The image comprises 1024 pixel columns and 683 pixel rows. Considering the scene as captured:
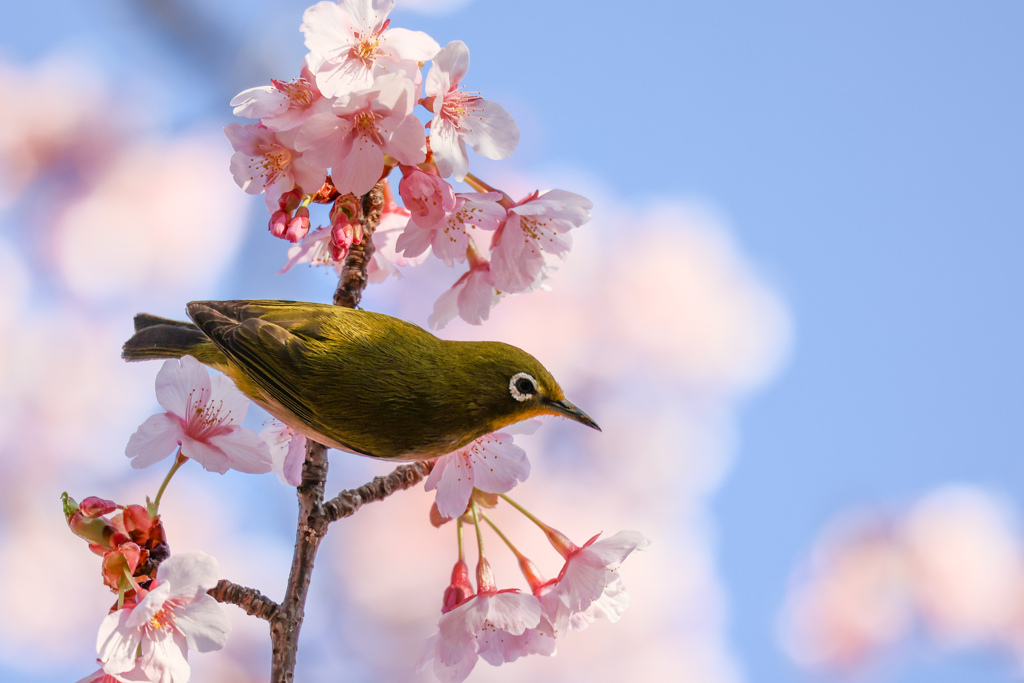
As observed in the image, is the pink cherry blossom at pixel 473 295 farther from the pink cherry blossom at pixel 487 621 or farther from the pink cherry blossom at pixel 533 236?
the pink cherry blossom at pixel 487 621

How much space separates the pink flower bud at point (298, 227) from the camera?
2.35 ft

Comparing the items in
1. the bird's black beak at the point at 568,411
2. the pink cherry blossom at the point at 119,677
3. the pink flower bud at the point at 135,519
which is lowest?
the pink cherry blossom at the point at 119,677

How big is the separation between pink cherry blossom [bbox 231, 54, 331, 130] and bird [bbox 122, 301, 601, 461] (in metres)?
0.17

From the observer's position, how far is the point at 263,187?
701 mm

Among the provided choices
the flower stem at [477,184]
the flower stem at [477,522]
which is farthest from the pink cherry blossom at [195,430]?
the flower stem at [477,184]

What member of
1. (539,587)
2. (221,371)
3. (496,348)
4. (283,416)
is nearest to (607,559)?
(539,587)

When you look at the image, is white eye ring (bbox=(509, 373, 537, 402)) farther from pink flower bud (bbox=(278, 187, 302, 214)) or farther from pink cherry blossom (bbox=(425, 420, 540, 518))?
pink flower bud (bbox=(278, 187, 302, 214))

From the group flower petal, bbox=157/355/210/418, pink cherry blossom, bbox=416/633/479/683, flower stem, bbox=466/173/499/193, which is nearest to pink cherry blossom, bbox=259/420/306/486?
flower petal, bbox=157/355/210/418

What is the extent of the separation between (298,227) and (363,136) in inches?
5.2

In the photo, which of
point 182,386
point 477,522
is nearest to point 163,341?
point 182,386

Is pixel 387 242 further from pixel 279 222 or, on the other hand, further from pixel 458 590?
pixel 458 590

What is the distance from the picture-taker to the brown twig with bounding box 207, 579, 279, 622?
0.66 metres

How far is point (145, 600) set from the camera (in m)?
0.54

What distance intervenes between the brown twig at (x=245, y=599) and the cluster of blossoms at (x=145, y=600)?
0.06 meters
